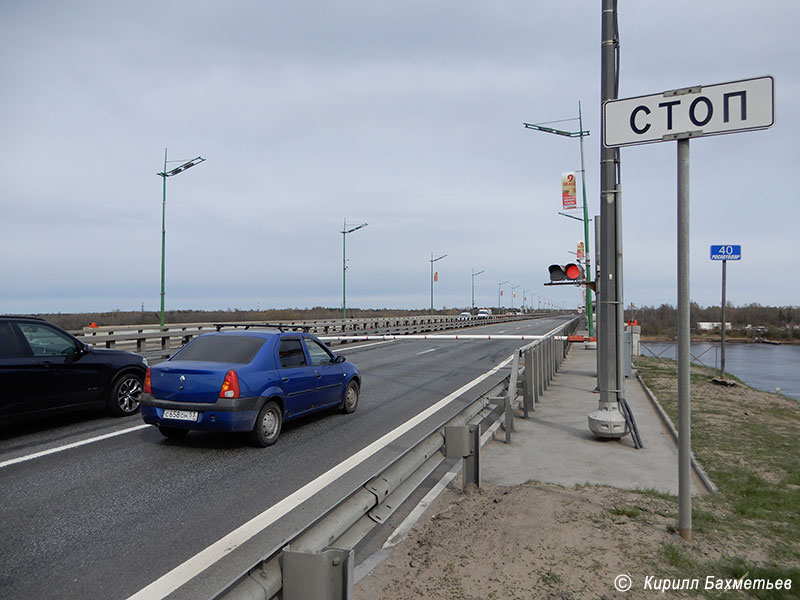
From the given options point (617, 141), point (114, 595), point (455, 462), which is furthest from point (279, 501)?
point (617, 141)

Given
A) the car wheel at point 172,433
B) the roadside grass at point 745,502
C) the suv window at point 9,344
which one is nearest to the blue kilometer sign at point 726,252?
the roadside grass at point 745,502

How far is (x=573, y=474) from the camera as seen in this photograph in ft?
21.0

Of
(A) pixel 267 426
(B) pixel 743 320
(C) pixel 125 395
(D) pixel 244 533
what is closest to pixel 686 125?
(D) pixel 244 533

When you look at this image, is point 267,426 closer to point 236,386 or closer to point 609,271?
point 236,386

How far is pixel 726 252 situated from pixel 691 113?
41.0 feet

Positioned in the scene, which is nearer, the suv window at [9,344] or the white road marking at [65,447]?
the white road marking at [65,447]

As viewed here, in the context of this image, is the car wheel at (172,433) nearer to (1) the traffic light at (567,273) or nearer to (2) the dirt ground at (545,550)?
(2) the dirt ground at (545,550)

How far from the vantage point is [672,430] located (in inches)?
337

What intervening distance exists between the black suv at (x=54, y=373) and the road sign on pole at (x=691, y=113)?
26.1 feet

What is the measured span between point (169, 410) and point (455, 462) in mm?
3716

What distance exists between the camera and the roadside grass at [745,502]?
3936mm

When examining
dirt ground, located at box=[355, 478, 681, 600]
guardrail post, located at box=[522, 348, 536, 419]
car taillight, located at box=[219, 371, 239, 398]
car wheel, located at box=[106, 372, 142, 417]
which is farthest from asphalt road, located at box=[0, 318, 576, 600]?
guardrail post, located at box=[522, 348, 536, 419]

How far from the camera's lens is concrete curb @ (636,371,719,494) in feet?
19.3

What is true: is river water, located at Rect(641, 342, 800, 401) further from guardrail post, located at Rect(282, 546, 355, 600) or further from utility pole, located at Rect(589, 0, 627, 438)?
guardrail post, located at Rect(282, 546, 355, 600)
